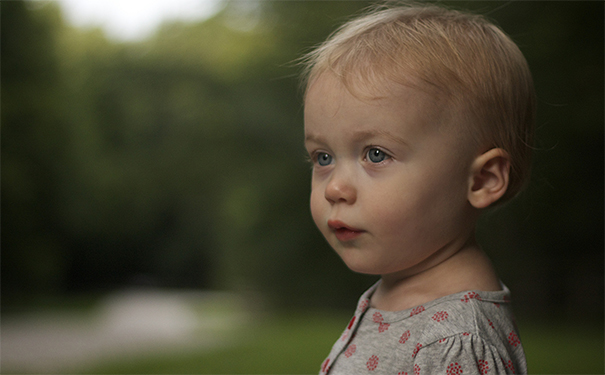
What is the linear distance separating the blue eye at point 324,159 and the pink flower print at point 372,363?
474mm

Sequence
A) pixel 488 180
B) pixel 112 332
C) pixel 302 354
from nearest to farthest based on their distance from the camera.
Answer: pixel 488 180 < pixel 302 354 < pixel 112 332

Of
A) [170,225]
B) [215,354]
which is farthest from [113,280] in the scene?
[215,354]

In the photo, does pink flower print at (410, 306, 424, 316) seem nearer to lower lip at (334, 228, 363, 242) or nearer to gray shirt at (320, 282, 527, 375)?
gray shirt at (320, 282, 527, 375)

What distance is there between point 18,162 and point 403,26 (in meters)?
9.70

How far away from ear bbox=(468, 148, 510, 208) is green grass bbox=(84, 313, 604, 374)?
13.2 ft

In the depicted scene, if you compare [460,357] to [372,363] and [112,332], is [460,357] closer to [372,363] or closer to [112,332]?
[372,363]

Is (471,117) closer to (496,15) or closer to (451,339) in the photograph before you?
(451,339)

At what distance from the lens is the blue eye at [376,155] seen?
1.26 metres

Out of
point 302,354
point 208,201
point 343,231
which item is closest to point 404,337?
point 343,231

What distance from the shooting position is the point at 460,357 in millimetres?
1124

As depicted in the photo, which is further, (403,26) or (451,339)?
(403,26)

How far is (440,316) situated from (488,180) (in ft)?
1.18

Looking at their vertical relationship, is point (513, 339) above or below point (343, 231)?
below

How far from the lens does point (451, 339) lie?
115 cm
